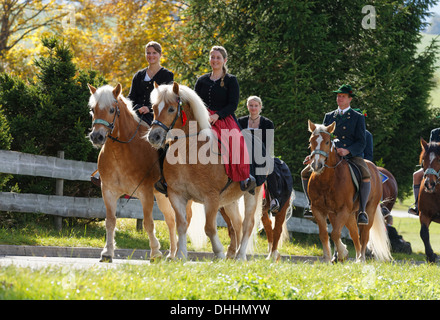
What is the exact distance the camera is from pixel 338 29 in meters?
22.4

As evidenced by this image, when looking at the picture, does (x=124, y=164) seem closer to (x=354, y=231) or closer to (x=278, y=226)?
(x=278, y=226)

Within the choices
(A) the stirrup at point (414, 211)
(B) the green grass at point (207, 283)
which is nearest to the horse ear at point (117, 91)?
(B) the green grass at point (207, 283)

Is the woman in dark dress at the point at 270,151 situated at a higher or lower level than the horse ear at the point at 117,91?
lower

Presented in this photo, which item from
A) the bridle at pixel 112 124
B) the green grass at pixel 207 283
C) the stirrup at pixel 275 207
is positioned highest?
the bridle at pixel 112 124

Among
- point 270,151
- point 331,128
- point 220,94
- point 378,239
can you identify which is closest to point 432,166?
point 378,239

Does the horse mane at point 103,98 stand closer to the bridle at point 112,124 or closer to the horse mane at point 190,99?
the bridle at point 112,124

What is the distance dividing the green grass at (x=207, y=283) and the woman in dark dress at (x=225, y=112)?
1809 mm

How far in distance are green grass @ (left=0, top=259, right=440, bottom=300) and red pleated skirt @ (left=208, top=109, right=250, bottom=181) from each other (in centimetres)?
176

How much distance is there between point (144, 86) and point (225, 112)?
5.54ft

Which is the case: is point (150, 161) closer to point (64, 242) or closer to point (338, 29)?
point (64, 242)

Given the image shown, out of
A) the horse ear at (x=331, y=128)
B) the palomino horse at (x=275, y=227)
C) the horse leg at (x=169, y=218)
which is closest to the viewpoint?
the horse leg at (x=169, y=218)

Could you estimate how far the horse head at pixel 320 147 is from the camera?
11523 millimetres
